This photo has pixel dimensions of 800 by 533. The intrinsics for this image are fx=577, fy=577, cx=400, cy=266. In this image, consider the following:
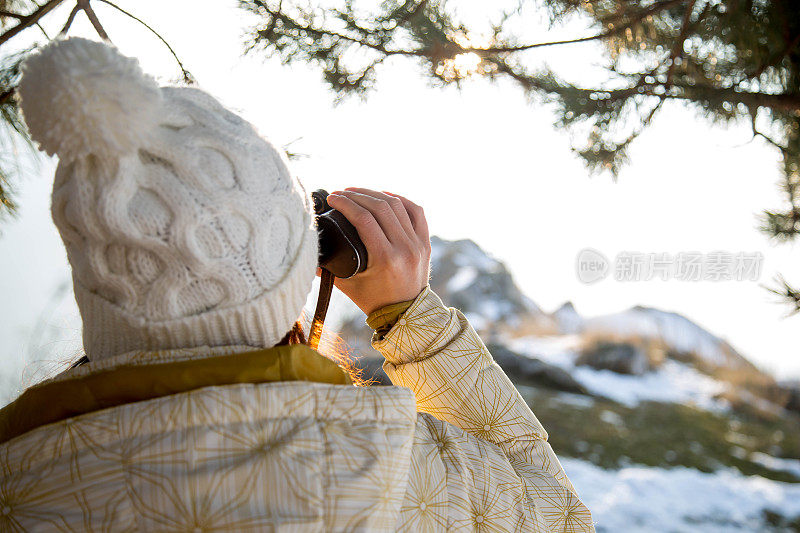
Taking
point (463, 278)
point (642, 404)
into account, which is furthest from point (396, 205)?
Answer: point (463, 278)

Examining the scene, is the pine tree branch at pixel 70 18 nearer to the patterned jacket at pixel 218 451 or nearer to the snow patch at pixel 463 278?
the patterned jacket at pixel 218 451

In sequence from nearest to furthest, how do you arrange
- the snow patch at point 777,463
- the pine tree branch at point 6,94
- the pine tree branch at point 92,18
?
1. the pine tree branch at point 92,18
2. the pine tree branch at point 6,94
3. the snow patch at point 777,463

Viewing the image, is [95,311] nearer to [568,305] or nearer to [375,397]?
[375,397]

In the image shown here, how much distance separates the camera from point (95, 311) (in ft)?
1.54

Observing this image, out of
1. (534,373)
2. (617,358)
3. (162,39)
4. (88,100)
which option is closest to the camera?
(88,100)

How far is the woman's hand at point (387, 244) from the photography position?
63cm

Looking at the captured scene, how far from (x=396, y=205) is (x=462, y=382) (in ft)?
0.70

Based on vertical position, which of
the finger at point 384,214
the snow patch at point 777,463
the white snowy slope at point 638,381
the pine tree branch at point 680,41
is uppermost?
the pine tree branch at point 680,41

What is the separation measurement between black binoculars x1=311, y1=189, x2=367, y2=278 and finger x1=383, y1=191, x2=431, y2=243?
8 centimetres

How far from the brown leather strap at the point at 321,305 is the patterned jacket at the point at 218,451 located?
15cm

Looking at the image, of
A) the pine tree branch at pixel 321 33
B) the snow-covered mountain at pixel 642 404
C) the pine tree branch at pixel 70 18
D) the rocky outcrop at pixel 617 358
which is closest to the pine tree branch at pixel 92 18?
the pine tree branch at pixel 70 18

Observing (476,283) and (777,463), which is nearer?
(777,463)

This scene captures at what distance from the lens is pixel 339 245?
610 mm

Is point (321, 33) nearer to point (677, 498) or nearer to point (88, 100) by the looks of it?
point (88, 100)
